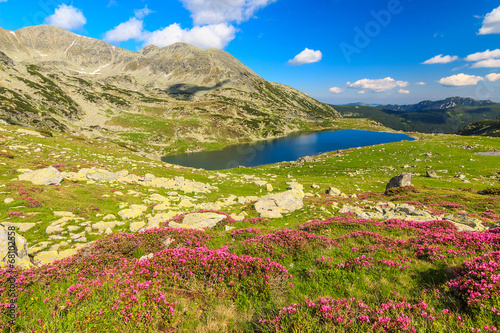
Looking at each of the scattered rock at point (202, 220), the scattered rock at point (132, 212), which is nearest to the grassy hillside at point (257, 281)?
the scattered rock at point (202, 220)

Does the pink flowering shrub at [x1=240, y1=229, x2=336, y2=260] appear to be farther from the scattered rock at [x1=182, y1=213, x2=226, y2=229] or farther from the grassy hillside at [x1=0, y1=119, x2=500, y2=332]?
the scattered rock at [x1=182, y1=213, x2=226, y2=229]

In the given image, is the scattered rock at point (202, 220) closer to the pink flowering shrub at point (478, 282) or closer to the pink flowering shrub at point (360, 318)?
the pink flowering shrub at point (360, 318)

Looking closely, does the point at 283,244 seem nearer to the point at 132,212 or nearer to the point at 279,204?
the point at 279,204

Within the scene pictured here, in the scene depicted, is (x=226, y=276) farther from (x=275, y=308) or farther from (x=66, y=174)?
(x=66, y=174)

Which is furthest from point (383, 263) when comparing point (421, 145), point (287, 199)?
point (421, 145)

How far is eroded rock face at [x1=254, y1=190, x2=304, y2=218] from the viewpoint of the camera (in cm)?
1951

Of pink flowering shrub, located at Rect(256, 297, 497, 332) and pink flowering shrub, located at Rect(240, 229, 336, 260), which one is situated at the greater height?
pink flowering shrub, located at Rect(256, 297, 497, 332)

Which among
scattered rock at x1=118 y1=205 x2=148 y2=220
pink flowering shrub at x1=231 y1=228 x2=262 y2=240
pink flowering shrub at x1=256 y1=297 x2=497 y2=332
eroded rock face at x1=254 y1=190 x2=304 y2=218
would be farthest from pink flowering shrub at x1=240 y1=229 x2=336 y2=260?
scattered rock at x1=118 y1=205 x2=148 y2=220

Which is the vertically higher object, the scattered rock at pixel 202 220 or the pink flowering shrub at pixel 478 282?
the pink flowering shrub at pixel 478 282

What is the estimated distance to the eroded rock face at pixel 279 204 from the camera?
19.5m

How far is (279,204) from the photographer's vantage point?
811 inches

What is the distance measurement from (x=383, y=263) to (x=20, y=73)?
266 m

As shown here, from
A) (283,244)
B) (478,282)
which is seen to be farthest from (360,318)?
(283,244)

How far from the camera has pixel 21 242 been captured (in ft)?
31.5
